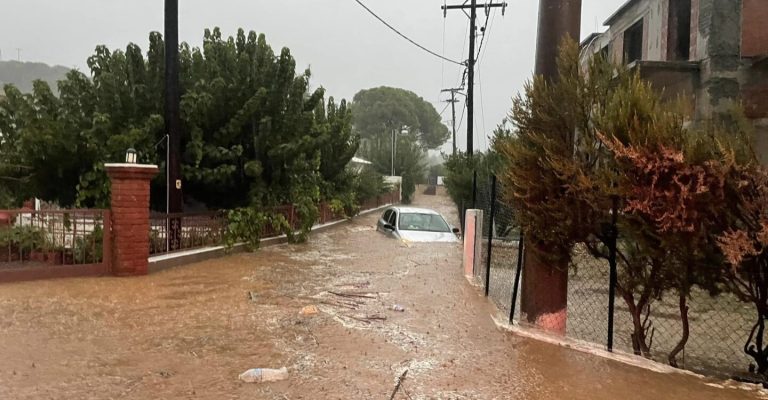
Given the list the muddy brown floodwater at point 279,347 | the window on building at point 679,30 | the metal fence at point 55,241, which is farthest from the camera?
the window on building at point 679,30

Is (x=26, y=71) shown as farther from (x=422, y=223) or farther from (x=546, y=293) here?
(x=546, y=293)

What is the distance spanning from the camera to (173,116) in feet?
39.7

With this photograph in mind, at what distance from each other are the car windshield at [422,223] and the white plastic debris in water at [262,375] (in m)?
11.7

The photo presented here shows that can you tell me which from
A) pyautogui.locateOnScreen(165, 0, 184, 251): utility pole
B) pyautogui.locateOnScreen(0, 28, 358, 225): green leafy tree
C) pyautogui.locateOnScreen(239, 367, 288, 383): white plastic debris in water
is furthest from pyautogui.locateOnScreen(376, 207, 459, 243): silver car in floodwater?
pyautogui.locateOnScreen(239, 367, 288, 383): white plastic debris in water

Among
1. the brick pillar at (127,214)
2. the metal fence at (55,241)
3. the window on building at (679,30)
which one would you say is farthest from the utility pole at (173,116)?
the window on building at (679,30)

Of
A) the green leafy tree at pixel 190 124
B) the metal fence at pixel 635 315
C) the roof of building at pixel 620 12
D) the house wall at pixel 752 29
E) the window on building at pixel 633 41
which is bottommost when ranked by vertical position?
the metal fence at pixel 635 315

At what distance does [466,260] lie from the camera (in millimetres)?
11023

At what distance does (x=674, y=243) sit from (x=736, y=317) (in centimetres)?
507

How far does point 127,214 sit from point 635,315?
7.48m

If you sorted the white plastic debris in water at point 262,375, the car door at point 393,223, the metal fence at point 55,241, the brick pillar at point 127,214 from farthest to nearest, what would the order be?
1. the car door at point 393,223
2. the brick pillar at point 127,214
3. the metal fence at point 55,241
4. the white plastic debris in water at point 262,375

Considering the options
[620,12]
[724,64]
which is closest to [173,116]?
[724,64]

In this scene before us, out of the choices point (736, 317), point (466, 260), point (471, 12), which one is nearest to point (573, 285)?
point (466, 260)

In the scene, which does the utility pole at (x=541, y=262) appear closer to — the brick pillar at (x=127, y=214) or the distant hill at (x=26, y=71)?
the brick pillar at (x=127, y=214)

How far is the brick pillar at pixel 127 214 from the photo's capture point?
9469 millimetres
